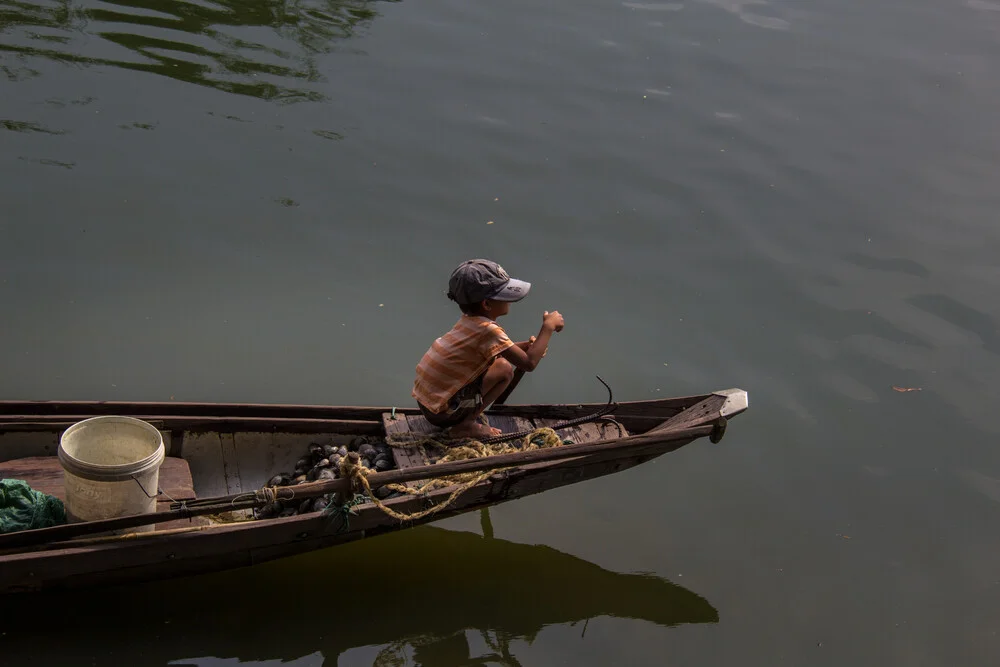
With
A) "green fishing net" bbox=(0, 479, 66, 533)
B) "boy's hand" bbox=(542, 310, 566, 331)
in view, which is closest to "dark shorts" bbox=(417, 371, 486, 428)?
"boy's hand" bbox=(542, 310, 566, 331)

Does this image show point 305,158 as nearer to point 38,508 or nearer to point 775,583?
point 38,508

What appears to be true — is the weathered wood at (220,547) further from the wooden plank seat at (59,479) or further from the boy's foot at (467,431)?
the boy's foot at (467,431)

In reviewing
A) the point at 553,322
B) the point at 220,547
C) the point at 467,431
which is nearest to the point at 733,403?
the point at 553,322

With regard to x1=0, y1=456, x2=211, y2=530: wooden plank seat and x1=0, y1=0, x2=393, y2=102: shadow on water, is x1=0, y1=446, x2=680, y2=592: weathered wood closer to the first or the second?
x1=0, y1=456, x2=211, y2=530: wooden plank seat

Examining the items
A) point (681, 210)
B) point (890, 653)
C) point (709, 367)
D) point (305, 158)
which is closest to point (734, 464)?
point (709, 367)

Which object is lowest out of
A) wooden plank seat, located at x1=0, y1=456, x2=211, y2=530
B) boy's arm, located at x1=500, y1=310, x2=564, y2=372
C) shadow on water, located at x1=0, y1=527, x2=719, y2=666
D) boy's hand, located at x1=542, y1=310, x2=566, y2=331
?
shadow on water, located at x1=0, y1=527, x2=719, y2=666

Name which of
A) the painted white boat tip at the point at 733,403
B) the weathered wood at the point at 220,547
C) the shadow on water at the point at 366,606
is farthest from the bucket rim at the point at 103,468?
the painted white boat tip at the point at 733,403

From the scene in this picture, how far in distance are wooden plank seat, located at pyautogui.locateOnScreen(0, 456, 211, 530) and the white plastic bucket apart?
215 millimetres

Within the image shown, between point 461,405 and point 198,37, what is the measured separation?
712 centimetres

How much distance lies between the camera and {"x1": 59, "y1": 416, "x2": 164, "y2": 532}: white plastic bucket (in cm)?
474

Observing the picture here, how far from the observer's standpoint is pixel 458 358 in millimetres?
5742

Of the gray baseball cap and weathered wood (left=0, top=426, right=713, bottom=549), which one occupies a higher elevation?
the gray baseball cap

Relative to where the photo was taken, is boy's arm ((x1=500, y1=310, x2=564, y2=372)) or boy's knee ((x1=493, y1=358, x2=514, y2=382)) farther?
boy's knee ((x1=493, y1=358, x2=514, y2=382))

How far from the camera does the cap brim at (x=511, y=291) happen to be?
219 inches
